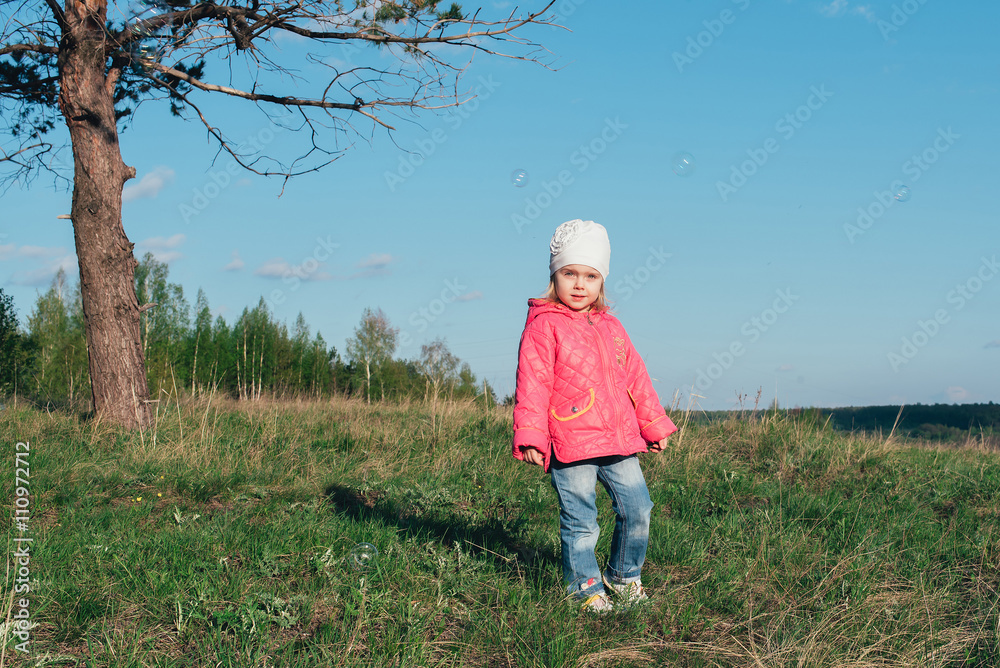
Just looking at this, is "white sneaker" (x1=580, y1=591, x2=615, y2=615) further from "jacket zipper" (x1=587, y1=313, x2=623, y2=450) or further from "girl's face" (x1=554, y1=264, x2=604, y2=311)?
"girl's face" (x1=554, y1=264, x2=604, y2=311)

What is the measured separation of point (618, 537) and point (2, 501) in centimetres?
415

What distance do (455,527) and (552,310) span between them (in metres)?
1.71

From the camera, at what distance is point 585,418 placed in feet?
9.95

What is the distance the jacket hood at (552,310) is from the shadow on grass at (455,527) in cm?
128

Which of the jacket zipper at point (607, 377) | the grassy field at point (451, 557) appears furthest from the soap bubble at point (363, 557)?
the jacket zipper at point (607, 377)

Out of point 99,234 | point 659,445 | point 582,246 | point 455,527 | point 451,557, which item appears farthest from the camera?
point 99,234

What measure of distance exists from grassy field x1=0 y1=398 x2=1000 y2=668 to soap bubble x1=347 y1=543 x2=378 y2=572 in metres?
0.02

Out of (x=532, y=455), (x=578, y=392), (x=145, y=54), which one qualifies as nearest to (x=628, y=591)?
(x=532, y=455)

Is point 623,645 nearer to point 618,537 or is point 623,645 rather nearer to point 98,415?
point 618,537

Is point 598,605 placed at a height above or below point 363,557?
below

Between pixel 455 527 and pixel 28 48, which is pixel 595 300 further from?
pixel 28 48

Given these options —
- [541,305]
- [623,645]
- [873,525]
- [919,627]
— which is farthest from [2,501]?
[873,525]

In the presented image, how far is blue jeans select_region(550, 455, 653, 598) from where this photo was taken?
120 inches

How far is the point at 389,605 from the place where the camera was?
2949 mm
